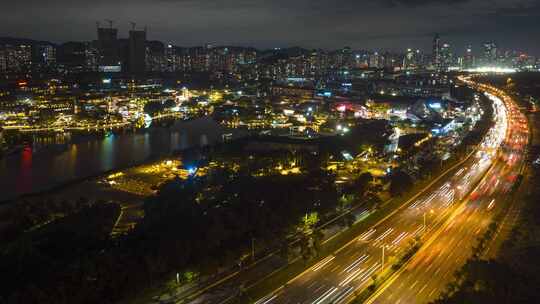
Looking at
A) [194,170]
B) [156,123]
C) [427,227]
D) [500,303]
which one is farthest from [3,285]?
[156,123]

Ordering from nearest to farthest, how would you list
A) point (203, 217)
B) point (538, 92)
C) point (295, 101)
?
point (203, 217) < point (295, 101) < point (538, 92)

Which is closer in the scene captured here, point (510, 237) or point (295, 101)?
point (510, 237)

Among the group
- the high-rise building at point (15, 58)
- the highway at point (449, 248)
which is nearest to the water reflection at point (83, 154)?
the highway at point (449, 248)

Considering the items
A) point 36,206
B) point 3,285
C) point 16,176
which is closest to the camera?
Result: point 3,285

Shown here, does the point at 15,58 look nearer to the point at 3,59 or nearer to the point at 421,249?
the point at 3,59

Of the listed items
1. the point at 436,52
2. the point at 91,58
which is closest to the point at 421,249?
the point at 91,58

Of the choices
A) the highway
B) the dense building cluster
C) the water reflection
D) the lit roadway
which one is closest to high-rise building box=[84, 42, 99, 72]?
the dense building cluster

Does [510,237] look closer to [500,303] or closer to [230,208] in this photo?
[500,303]
